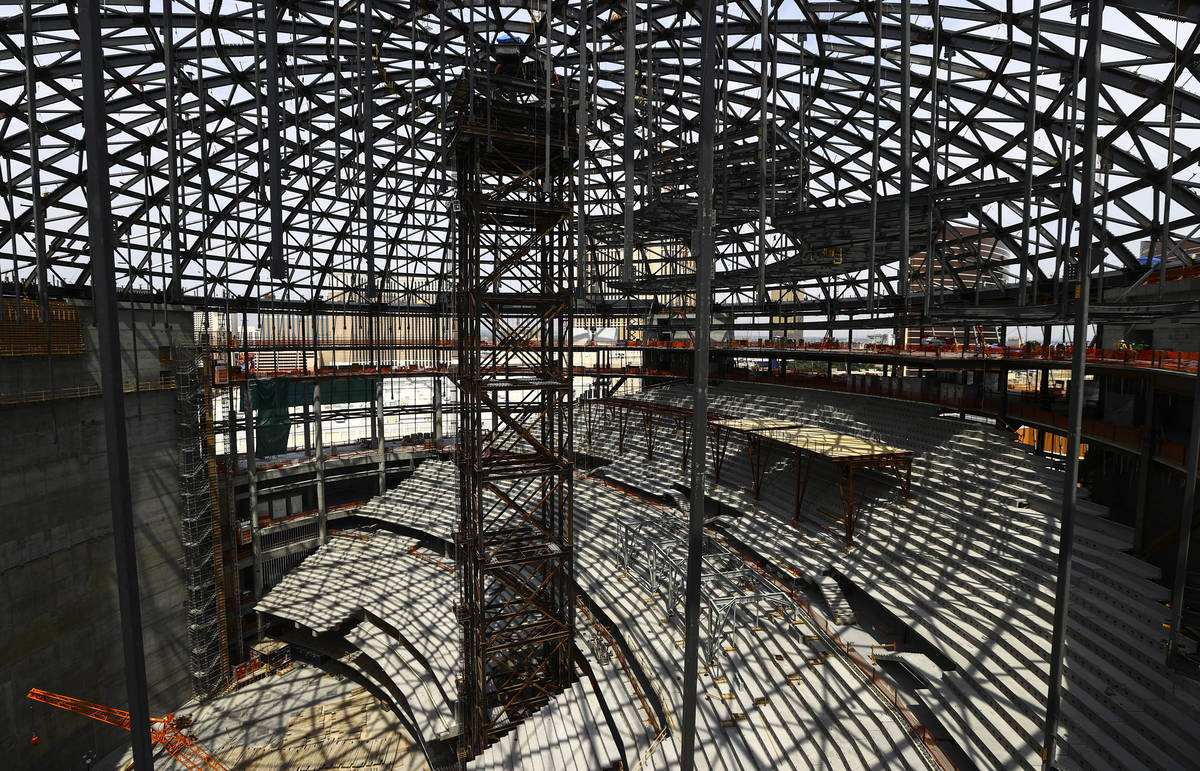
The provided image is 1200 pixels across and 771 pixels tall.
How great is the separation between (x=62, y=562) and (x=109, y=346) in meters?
26.1

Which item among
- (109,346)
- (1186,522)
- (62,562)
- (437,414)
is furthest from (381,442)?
(1186,522)

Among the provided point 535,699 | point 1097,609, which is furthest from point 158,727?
point 1097,609

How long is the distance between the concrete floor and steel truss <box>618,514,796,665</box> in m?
11.8

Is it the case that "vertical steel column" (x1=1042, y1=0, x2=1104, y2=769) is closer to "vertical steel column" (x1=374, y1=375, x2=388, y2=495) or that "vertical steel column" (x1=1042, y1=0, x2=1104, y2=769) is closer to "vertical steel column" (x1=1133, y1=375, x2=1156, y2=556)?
"vertical steel column" (x1=1133, y1=375, x2=1156, y2=556)

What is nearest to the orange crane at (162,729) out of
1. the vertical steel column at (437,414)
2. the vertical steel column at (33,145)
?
the vertical steel column at (33,145)

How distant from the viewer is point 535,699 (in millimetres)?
18984

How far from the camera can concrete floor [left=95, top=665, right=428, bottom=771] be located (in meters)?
22.7

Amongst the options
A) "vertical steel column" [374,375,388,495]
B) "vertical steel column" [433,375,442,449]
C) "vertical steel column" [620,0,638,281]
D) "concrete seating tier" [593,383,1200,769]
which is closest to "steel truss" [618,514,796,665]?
"concrete seating tier" [593,383,1200,769]

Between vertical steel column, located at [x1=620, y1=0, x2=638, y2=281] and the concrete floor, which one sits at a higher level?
vertical steel column, located at [x1=620, y1=0, x2=638, y2=281]

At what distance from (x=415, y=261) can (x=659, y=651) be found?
40.6m

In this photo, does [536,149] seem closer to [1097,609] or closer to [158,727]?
[1097,609]

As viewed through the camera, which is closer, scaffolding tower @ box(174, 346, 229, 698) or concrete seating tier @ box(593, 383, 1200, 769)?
concrete seating tier @ box(593, 383, 1200, 769)

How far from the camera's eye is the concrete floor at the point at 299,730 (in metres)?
22.7

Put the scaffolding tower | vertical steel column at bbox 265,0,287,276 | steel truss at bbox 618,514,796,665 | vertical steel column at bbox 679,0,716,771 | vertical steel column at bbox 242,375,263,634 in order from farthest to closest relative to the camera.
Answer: vertical steel column at bbox 242,375,263,634 < the scaffolding tower < steel truss at bbox 618,514,796,665 < vertical steel column at bbox 265,0,287,276 < vertical steel column at bbox 679,0,716,771
